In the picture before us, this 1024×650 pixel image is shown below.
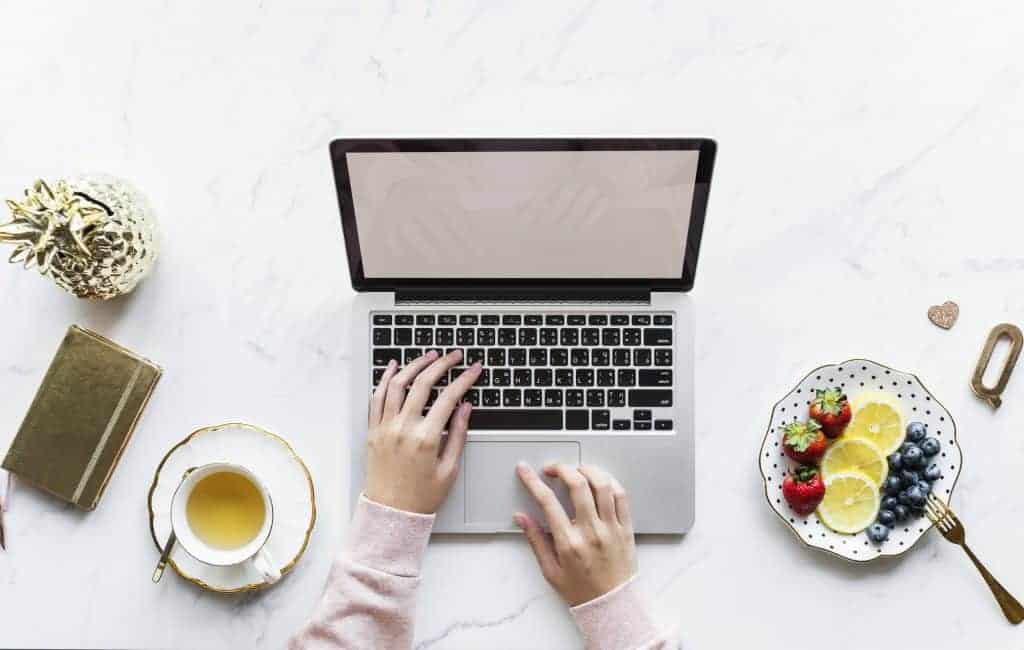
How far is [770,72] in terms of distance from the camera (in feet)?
3.18

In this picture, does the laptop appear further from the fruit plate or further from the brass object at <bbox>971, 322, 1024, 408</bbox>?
the brass object at <bbox>971, 322, 1024, 408</bbox>

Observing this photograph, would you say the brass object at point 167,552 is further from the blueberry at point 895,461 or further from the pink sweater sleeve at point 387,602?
the blueberry at point 895,461

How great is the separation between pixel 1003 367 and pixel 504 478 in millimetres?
595

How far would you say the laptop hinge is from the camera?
35.6 inches

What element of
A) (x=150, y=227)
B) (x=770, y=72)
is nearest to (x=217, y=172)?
(x=150, y=227)

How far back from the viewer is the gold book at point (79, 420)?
3.06ft

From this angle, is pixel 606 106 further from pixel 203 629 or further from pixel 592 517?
pixel 203 629

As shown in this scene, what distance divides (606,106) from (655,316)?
0.84 ft

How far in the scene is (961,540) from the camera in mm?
930

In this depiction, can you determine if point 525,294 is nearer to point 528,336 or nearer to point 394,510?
point 528,336

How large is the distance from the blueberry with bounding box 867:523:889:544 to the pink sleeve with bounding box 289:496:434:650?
489 mm

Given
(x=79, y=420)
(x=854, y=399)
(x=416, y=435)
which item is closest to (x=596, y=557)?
(x=416, y=435)

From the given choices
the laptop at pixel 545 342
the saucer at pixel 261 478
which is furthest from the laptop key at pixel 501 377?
A: the saucer at pixel 261 478

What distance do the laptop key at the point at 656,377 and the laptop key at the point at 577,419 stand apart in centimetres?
7
